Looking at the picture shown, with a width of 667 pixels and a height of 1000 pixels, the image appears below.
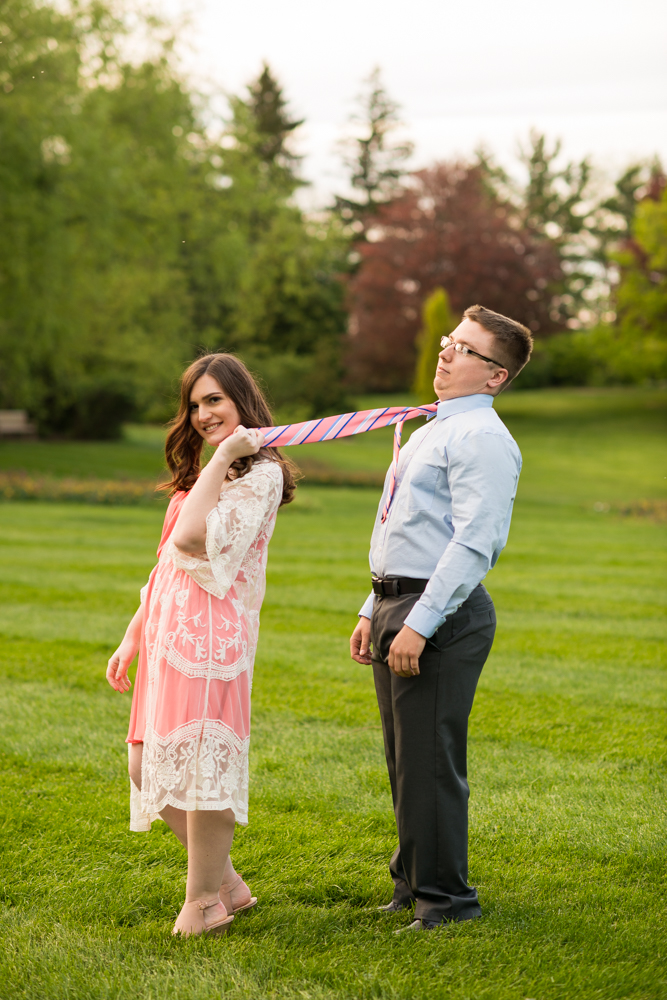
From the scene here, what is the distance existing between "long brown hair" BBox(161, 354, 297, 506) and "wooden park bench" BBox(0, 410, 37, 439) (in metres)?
23.3

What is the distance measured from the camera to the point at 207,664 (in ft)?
8.86

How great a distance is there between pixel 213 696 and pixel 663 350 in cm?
3779

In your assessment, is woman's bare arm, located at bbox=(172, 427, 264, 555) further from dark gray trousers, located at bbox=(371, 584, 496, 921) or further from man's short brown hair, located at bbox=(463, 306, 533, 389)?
man's short brown hair, located at bbox=(463, 306, 533, 389)

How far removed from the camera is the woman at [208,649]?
2676mm

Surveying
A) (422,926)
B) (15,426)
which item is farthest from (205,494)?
(15,426)

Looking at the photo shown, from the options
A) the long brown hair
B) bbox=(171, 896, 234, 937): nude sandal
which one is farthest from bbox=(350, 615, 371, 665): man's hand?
bbox=(171, 896, 234, 937): nude sandal

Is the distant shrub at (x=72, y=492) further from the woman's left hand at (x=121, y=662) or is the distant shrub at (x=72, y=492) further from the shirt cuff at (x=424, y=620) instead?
the shirt cuff at (x=424, y=620)

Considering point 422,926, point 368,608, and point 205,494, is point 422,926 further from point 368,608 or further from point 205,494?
point 205,494

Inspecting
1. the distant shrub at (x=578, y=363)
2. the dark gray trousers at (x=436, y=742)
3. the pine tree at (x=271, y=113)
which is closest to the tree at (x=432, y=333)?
the distant shrub at (x=578, y=363)

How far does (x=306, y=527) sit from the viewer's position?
13.8m

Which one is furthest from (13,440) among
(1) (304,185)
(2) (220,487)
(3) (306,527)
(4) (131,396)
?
(1) (304,185)

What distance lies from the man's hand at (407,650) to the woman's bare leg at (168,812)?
807 millimetres

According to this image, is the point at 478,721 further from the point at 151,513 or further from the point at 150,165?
the point at 150,165

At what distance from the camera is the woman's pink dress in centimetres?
267
